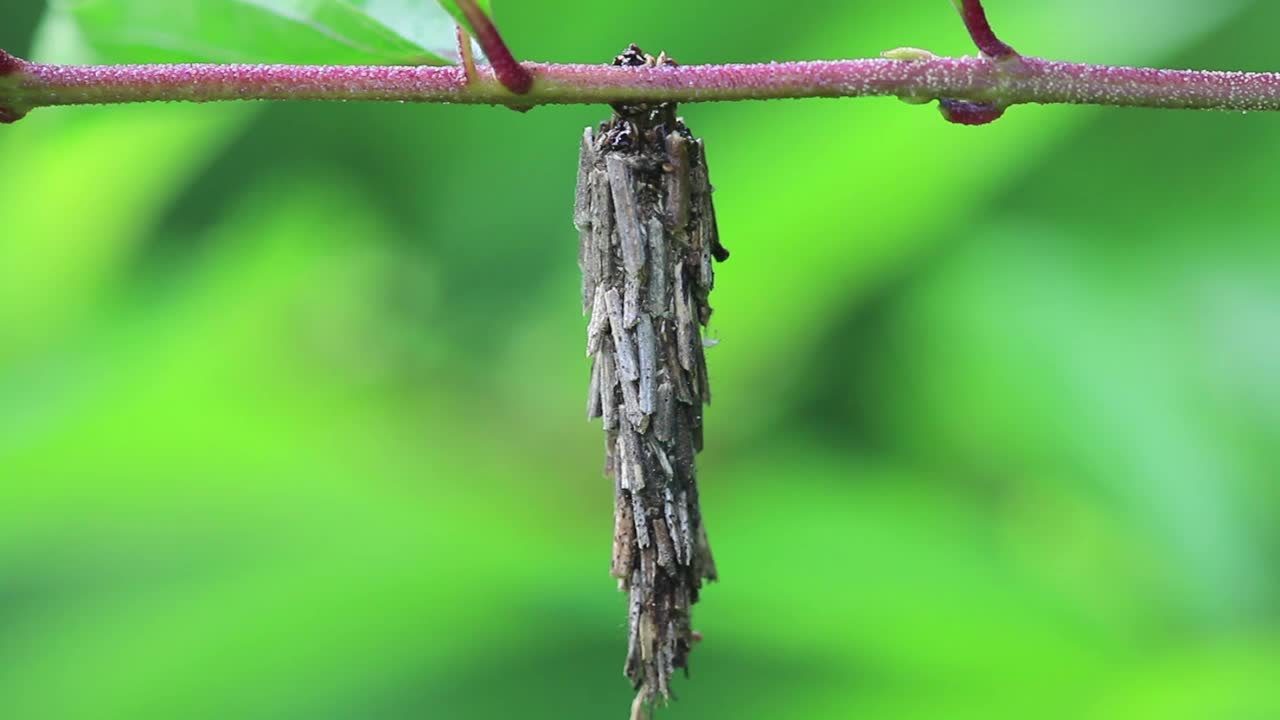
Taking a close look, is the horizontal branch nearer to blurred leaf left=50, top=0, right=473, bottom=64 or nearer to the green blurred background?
blurred leaf left=50, top=0, right=473, bottom=64

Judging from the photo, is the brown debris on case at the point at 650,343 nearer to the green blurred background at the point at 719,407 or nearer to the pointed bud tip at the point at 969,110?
the pointed bud tip at the point at 969,110

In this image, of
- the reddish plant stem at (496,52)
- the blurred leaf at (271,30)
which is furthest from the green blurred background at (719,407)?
the reddish plant stem at (496,52)

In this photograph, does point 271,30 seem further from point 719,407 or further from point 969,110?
point 719,407

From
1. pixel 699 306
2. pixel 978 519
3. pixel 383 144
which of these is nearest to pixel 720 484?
pixel 978 519

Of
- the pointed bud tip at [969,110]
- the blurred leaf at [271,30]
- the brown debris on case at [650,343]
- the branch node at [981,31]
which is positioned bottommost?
the brown debris on case at [650,343]

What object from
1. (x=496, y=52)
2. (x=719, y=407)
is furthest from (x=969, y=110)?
(x=719, y=407)

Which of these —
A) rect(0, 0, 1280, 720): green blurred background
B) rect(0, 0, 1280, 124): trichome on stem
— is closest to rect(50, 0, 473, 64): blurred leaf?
rect(0, 0, 1280, 124): trichome on stem

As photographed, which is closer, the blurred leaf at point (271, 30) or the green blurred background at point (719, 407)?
the blurred leaf at point (271, 30)
